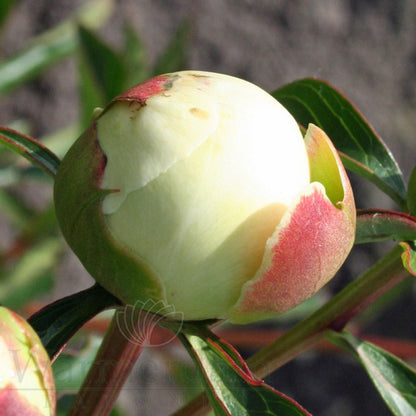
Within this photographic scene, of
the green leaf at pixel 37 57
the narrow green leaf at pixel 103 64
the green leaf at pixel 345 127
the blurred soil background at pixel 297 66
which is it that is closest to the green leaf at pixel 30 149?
the green leaf at pixel 345 127

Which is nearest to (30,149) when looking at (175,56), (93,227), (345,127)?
(93,227)

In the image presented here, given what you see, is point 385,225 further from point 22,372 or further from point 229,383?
point 22,372

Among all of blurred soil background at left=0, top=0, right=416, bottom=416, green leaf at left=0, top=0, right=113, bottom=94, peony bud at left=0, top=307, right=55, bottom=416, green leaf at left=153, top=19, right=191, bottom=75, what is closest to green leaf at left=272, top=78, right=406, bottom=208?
peony bud at left=0, top=307, right=55, bottom=416

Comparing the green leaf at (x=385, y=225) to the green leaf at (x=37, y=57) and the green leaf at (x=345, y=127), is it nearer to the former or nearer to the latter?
the green leaf at (x=345, y=127)

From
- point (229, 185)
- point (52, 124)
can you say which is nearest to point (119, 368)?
point (229, 185)

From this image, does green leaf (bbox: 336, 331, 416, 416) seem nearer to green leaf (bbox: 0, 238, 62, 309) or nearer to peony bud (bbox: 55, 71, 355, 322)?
peony bud (bbox: 55, 71, 355, 322)

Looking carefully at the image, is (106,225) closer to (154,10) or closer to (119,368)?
(119,368)
